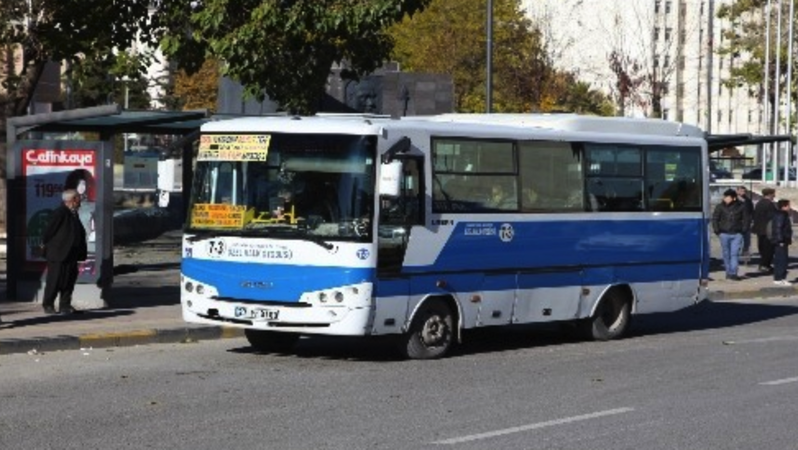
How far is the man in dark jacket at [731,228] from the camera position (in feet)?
109

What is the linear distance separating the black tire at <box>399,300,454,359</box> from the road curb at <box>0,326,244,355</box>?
298 centimetres

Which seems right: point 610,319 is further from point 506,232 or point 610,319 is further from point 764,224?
point 764,224

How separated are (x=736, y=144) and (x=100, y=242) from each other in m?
14.9

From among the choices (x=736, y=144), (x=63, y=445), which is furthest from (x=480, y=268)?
(x=736, y=144)

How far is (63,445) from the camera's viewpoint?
11711 millimetres

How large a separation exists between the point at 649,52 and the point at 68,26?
5299cm

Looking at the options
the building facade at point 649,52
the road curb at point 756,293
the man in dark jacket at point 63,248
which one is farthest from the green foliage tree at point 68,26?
the building facade at point 649,52

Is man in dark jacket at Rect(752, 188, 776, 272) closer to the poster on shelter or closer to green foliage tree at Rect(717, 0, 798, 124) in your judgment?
the poster on shelter

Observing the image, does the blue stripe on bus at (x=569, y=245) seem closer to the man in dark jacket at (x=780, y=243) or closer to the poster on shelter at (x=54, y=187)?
the poster on shelter at (x=54, y=187)

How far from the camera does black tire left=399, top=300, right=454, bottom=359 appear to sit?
18.3m

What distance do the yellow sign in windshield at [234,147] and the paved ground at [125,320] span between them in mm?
2254

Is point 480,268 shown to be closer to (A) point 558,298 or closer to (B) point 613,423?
(A) point 558,298

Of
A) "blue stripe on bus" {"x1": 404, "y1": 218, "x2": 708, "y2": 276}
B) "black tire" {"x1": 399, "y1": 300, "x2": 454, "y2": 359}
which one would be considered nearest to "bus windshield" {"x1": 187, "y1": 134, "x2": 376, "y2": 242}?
"blue stripe on bus" {"x1": 404, "y1": 218, "x2": 708, "y2": 276}

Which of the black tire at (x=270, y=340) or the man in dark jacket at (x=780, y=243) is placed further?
the man in dark jacket at (x=780, y=243)
